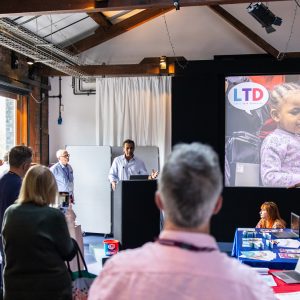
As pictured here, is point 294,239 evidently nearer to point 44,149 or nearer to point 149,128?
point 149,128

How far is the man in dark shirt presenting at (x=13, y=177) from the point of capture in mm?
2672

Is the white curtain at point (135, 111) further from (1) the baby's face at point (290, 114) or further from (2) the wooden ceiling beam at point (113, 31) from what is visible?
(1) the baby's face at point (290, 114)

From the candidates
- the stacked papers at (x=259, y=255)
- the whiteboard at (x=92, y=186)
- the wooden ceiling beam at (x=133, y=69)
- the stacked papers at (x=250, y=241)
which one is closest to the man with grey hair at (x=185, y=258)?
the stacked papers at (x=259, y=255)

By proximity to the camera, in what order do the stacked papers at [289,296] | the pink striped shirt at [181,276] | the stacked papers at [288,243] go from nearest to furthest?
the pink striped shirt at [181,276] → the stacked papers at [289,296] → the stacked papers at [288,243]

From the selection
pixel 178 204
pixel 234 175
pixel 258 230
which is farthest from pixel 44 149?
pixel 178 204

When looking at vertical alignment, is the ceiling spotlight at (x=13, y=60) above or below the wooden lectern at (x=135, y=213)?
above

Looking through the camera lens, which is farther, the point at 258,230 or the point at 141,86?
the point at 141,86

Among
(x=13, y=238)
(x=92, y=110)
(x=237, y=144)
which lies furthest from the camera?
(x=92, y=110)

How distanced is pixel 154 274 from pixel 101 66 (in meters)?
6.18

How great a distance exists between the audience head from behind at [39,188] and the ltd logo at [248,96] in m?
4.84

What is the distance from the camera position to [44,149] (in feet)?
24.0

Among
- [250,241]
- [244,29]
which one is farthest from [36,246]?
[244,29]

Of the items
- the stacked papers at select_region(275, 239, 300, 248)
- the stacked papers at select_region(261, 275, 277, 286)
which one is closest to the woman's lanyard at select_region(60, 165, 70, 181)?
the stacked papers at select_region(275, 239, 300, 248)

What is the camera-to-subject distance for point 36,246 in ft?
6.32
